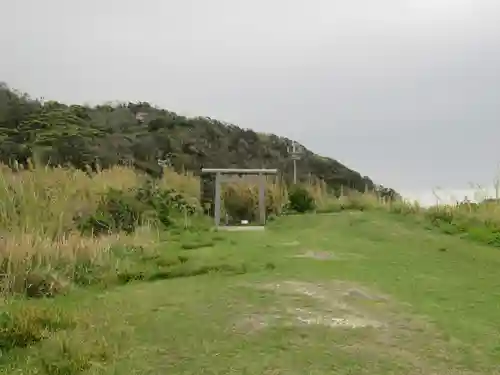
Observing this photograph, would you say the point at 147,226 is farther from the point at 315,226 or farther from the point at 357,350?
the point at 357,350

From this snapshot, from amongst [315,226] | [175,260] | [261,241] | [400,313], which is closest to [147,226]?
[261,241]

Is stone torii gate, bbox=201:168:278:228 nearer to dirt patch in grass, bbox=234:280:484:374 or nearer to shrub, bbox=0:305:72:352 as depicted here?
dirt patch in grass, bbox=234:280:484:374

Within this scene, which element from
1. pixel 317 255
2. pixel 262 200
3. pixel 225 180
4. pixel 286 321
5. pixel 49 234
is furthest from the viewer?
pixel 225 180

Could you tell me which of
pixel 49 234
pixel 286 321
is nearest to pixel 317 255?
pixel 49 234

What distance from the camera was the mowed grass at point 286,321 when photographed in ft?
9.56

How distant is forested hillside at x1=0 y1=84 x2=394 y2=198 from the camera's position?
1688cm

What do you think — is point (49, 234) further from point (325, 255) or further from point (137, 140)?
point (137, 140)

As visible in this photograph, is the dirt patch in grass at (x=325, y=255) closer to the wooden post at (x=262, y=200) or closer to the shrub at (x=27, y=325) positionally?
the shrub at (x=27, y=325)

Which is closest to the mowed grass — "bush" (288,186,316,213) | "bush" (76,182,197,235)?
"bush" (76,182,197,235)

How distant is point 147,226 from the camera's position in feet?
24.9

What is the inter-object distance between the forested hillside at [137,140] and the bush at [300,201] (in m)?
2.88

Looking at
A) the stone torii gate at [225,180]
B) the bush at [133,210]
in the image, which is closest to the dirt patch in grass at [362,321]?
the bush at [133,210]

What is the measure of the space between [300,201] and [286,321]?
9401 mm

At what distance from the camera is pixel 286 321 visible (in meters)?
3.57
